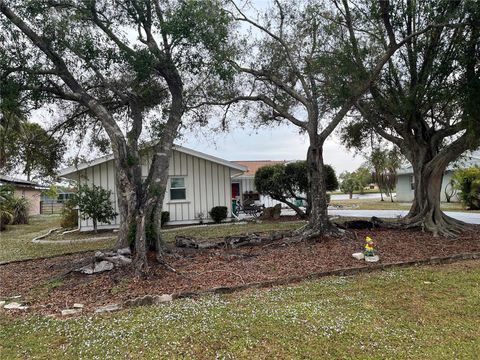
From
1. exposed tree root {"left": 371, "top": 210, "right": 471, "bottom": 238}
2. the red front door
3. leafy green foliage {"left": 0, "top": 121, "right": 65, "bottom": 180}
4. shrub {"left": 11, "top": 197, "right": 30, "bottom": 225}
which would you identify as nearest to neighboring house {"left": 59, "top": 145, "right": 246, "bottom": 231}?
leafy green foliage {"left": 0, "top": 121, "right": 65, "bottom": 180}

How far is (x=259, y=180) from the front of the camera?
1631 cm

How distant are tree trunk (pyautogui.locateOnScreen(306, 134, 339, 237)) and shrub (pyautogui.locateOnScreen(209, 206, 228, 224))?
22.2ft

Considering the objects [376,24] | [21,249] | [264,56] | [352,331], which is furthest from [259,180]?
[352,331]

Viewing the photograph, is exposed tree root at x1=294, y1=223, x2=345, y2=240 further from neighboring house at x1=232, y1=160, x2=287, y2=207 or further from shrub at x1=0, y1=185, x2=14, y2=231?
shrub at x1=0, y1=185, x2=14, y2=231

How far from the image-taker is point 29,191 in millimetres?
26609

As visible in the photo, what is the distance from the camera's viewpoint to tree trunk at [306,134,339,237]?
8906mm

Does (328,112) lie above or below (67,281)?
above

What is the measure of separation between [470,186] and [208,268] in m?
17.5

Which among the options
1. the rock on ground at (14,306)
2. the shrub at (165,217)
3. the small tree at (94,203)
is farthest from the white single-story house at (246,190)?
the rock on ground at (14,306)

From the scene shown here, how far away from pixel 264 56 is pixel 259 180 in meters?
7.25

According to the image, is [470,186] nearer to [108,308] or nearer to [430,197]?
[430,197]

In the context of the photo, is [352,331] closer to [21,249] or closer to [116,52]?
[116,52]

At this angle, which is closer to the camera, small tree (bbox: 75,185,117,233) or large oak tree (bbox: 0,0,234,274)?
large oak tree (bbox: 0,0,234,274)

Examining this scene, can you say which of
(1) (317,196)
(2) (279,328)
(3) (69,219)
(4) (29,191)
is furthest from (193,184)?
(4) (29,191)
